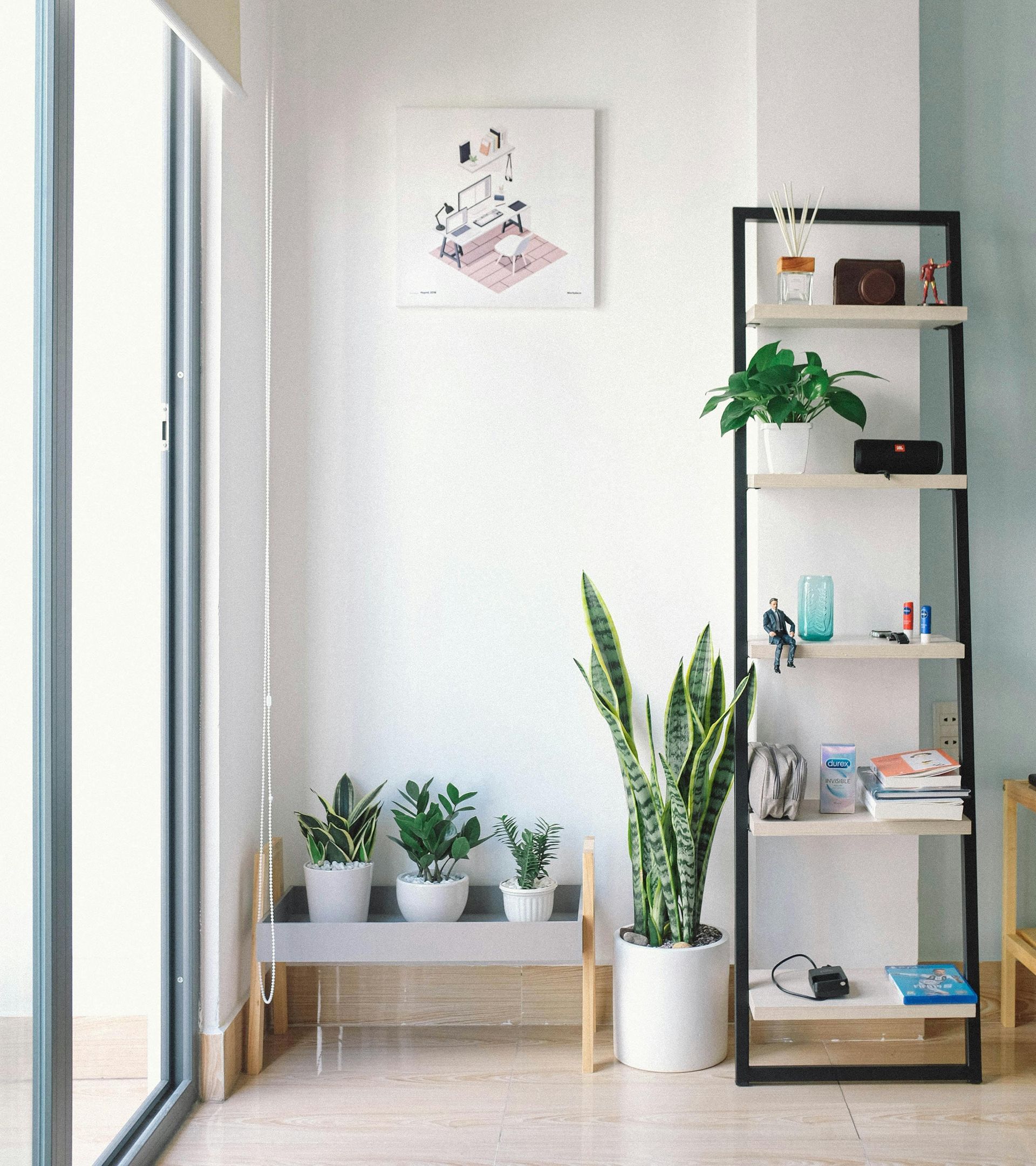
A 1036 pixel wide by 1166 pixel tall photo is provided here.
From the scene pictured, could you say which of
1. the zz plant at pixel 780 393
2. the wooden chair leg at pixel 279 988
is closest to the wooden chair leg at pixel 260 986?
the wooden chair leg at pixel 279 988

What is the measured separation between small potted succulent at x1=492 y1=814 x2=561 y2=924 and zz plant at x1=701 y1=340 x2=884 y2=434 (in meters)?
0.99

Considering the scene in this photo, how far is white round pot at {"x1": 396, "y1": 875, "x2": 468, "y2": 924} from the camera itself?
86.8 inches

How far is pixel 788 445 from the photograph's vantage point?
2127 millimetres

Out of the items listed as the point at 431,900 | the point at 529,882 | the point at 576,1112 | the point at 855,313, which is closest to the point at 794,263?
the point at 855,313

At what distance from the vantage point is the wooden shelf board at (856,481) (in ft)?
6.85

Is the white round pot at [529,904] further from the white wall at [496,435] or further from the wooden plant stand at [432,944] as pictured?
the white wall at [496,435]

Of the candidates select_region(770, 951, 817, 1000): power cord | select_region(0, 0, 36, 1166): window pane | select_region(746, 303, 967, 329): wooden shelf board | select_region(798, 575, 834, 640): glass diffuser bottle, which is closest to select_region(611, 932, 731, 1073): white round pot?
select_region(770, 951, 817, 1000): power cord

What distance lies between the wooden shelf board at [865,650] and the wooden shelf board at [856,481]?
0.32 m

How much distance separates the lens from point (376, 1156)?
183 centimetres

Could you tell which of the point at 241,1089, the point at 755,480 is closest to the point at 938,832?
the point at 755,480

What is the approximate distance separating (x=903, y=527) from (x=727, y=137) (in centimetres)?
100

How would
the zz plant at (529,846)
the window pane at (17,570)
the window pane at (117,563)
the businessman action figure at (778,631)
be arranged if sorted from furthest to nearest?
the zz plant at (529,846) → the businessman action figure at (778,631) → the window pane at (117,563) → the window pane at (17,570)

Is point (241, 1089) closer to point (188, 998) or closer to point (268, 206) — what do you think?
point (188, 998)

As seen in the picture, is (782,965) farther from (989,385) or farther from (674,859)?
(989,385)
